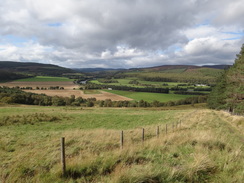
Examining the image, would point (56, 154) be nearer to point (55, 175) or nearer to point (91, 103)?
point (55, 175)

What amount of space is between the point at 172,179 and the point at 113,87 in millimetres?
136031

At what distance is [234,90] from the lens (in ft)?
103

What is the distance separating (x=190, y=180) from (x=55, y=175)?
4.09m

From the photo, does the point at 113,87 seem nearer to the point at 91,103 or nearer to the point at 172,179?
the point at 91,103

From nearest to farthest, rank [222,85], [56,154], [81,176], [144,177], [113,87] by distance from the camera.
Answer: [144,177] < [81,176] < [56,154] < [222,85] < [113,87]

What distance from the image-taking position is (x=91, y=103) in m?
76.4

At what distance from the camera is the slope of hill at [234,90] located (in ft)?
Result: 90.8

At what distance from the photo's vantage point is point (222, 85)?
44.1 metres

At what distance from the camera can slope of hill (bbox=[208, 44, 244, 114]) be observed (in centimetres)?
2768

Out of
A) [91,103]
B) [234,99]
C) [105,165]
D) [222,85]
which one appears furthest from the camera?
[91,103]

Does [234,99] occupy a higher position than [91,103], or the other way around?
[234,99]

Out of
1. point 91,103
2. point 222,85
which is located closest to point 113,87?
point 91,103

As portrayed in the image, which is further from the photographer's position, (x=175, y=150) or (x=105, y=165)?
(x=175, y=150)

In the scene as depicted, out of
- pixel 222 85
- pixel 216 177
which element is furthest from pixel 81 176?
pixel 222 85
